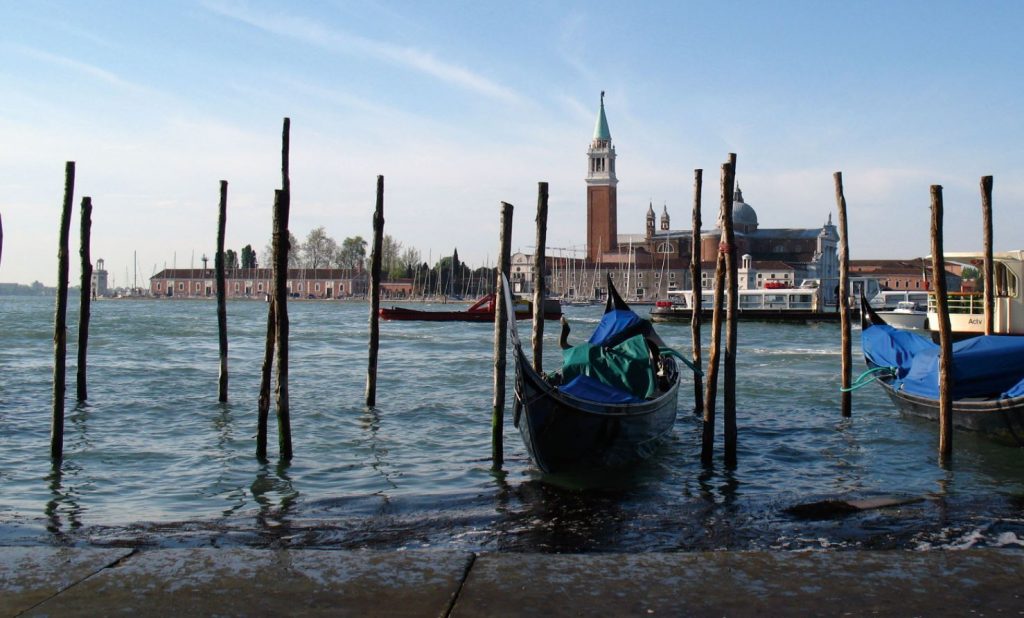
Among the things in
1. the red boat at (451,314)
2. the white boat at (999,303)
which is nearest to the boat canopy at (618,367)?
the white boat at (999,303)

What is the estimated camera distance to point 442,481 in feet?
25.1

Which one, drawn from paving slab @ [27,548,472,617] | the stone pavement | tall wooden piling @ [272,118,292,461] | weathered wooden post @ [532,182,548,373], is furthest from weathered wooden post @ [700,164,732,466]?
paving slab @ [27,548,472,617]

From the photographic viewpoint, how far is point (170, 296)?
11481 cm

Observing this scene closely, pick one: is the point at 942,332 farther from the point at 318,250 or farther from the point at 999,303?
the point at 318,250

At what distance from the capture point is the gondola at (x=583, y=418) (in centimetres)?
731

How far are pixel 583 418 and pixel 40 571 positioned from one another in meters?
4.72

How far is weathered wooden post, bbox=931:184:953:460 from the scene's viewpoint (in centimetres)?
767

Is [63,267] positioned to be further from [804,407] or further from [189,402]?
[804,407]

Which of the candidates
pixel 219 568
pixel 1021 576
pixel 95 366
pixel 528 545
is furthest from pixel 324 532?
pixel 95 366

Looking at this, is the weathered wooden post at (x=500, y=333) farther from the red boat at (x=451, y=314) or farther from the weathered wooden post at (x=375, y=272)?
the red boat at (x=451, y=314)

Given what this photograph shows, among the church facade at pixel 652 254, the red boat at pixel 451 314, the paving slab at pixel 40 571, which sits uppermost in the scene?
the church facade at pixel 652 254

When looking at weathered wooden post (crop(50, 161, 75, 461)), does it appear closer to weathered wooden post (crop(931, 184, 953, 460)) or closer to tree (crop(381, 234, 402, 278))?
weathered wooden post (crop(931, 184, 953, 460))

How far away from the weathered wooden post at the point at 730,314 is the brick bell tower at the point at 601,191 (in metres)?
87.7

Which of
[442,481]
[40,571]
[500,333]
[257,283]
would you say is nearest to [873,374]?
[500,333]
